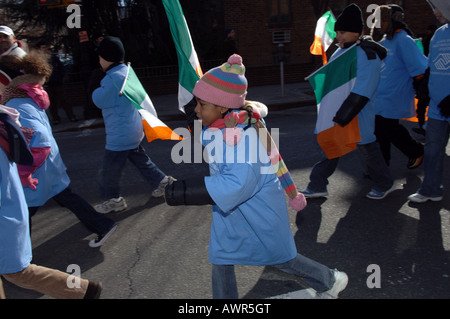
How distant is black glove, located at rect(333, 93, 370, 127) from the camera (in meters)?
4.07

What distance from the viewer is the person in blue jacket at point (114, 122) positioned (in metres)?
4.32

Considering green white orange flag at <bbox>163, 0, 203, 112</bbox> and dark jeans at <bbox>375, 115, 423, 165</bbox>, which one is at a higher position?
green white orange flag at <bbox>163, 0, 203, 112</bbox>

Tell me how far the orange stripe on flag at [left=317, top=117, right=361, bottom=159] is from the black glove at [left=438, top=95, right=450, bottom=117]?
0.71m

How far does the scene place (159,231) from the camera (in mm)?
4207

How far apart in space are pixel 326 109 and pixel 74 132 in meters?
7.20

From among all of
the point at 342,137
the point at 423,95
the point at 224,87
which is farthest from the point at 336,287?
the point at 423,95

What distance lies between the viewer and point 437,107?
409 centimetres

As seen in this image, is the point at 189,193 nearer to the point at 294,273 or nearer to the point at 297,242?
the point at 294,273

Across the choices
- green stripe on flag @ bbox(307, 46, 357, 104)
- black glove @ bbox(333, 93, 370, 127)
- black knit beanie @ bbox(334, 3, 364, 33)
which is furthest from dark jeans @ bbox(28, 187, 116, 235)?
black knit beanie @ bbox(334, 3, 364, 33)

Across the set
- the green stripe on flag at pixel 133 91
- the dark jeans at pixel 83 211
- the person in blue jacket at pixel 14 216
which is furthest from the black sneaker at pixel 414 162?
the person in blue jacket at pixel 14 216

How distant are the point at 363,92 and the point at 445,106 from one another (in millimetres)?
692

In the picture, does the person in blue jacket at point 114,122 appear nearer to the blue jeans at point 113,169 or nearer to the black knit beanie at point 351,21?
the blue jeans at point 113,169

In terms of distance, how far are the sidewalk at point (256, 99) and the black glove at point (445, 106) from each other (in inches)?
299

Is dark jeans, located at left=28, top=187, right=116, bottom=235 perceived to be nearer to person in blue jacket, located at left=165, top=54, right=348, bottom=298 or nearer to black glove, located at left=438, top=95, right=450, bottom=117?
person in blue jacket, located at left=165, top=54, right=348, bottom=298
